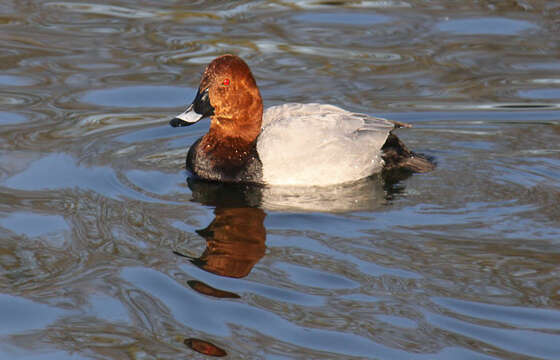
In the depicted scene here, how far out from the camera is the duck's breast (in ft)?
22.6

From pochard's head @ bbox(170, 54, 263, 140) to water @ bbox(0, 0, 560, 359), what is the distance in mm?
514

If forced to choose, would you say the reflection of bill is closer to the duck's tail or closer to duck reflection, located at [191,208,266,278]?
duck reflection, located at [191,208,266,278]

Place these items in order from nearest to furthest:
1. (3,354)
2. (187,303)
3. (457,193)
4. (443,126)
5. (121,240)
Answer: (3,354), (187,303), (121,240), (457,193), (443,126)

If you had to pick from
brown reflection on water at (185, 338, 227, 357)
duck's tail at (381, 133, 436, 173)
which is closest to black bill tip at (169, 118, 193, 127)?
duck's tail at (381, 133, 436, 173)

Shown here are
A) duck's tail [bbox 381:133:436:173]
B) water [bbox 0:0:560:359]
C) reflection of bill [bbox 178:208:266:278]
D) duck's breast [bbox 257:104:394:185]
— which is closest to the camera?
water [bbox 0:0:560:359]

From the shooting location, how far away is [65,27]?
10766 millimetres

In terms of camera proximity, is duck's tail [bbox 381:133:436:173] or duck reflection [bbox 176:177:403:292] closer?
duck reflection [bbox 176:177:403:292]

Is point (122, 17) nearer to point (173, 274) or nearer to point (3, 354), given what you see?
point (173, 274)

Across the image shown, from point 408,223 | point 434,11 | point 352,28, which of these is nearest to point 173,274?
point 408,223

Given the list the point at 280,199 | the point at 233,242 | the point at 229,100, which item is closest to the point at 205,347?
the point at 233,242

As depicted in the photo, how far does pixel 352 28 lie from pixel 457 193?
14.8 ft

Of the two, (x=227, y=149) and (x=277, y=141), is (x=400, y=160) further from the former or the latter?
(x=227, y=149)

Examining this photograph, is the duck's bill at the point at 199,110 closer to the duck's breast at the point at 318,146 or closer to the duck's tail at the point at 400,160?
the duck's breast at the point at 318,146

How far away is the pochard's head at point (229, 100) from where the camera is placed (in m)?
7.07
